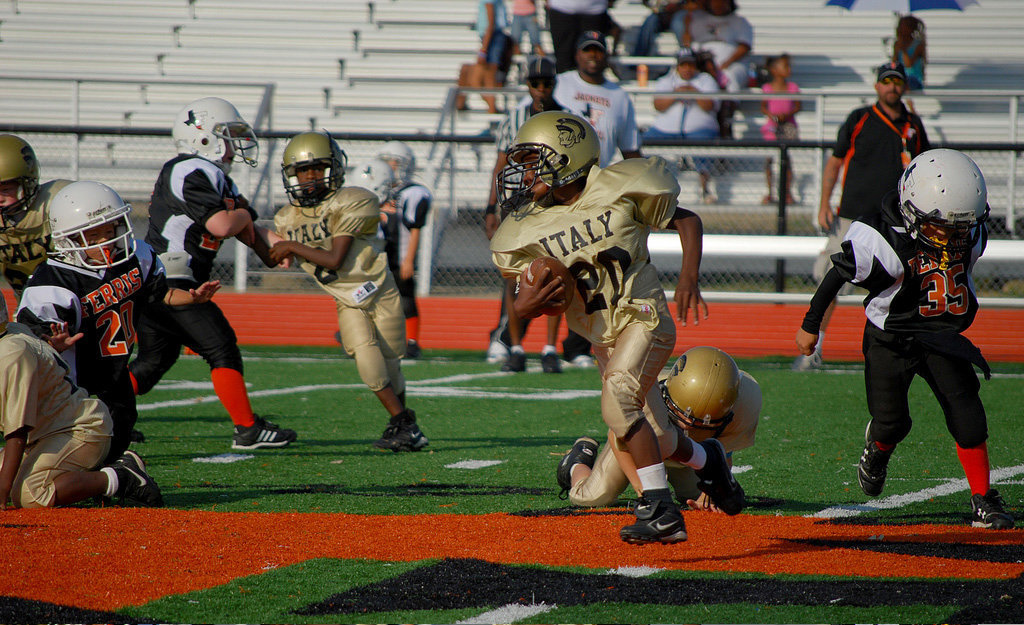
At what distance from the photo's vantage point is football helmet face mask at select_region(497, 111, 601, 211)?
3.44 meters

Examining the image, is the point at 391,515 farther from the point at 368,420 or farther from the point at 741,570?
the point at 368,420

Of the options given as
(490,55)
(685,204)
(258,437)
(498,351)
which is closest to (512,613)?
(258,437)

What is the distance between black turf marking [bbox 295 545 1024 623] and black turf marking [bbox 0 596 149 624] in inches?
17.9

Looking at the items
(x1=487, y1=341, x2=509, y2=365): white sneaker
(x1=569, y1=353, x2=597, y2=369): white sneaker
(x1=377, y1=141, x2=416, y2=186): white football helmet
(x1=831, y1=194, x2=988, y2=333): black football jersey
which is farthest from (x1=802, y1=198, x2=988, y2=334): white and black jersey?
(x1=377, y1=141, x2=416, y2=186): white football helmet

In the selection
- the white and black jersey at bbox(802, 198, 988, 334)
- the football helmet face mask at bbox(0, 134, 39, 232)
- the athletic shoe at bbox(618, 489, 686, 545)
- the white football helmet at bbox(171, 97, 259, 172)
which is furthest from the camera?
the white football helmet at bbox(171, 97, 259, 172)

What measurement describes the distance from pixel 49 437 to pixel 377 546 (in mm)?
1429

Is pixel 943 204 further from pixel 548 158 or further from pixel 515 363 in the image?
pixel 515 363

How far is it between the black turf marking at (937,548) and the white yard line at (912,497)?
1.53 ft

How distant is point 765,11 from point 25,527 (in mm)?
13539

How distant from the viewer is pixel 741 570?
3.03 metres

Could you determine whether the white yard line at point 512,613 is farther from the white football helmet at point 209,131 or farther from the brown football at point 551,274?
the white football helmet at point 209,131

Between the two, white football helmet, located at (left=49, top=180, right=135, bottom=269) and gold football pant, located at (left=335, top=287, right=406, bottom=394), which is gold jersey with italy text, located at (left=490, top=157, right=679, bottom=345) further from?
gold football pant, located at (left=335, top=287, right=406, bottom=394)

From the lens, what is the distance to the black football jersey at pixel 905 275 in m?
3.71

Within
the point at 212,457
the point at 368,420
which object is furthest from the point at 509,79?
the point at 212,457
